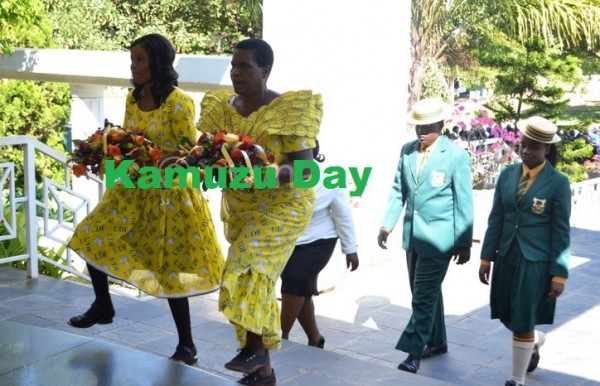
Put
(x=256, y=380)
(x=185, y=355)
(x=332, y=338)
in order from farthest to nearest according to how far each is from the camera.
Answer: (x=332, y=338)
(x=185, y=355)
(x=256, y=380)

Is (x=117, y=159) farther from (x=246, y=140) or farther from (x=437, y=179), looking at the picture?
(x=437, y=179)

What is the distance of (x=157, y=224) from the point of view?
452 cm

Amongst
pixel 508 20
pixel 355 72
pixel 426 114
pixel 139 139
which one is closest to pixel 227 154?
pixel 139 139

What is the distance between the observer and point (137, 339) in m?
5.36

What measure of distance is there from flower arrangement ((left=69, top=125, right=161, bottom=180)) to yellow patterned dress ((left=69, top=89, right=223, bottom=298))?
5.5 inches

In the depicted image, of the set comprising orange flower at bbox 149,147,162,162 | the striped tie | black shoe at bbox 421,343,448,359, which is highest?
orange flower at bbox 149,147,162,162

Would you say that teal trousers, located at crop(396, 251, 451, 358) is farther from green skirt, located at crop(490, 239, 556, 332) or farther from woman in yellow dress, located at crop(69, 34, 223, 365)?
woman in yellow dress, located at crop(69, 34, 223, 365)

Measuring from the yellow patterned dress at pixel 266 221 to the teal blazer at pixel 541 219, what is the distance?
1.60 meters

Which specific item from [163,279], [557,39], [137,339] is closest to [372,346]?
[137,339]

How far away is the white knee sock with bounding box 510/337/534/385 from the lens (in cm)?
531

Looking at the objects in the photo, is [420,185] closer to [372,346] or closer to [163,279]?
[372,346]

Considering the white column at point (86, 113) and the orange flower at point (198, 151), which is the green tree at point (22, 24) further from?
the orange flower at point (198, 151)

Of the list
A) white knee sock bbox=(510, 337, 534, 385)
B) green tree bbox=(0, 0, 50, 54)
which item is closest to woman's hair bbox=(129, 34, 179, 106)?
white knee sock bbox=(510, 337, 534, 385)

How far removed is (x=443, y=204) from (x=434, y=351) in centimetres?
116
